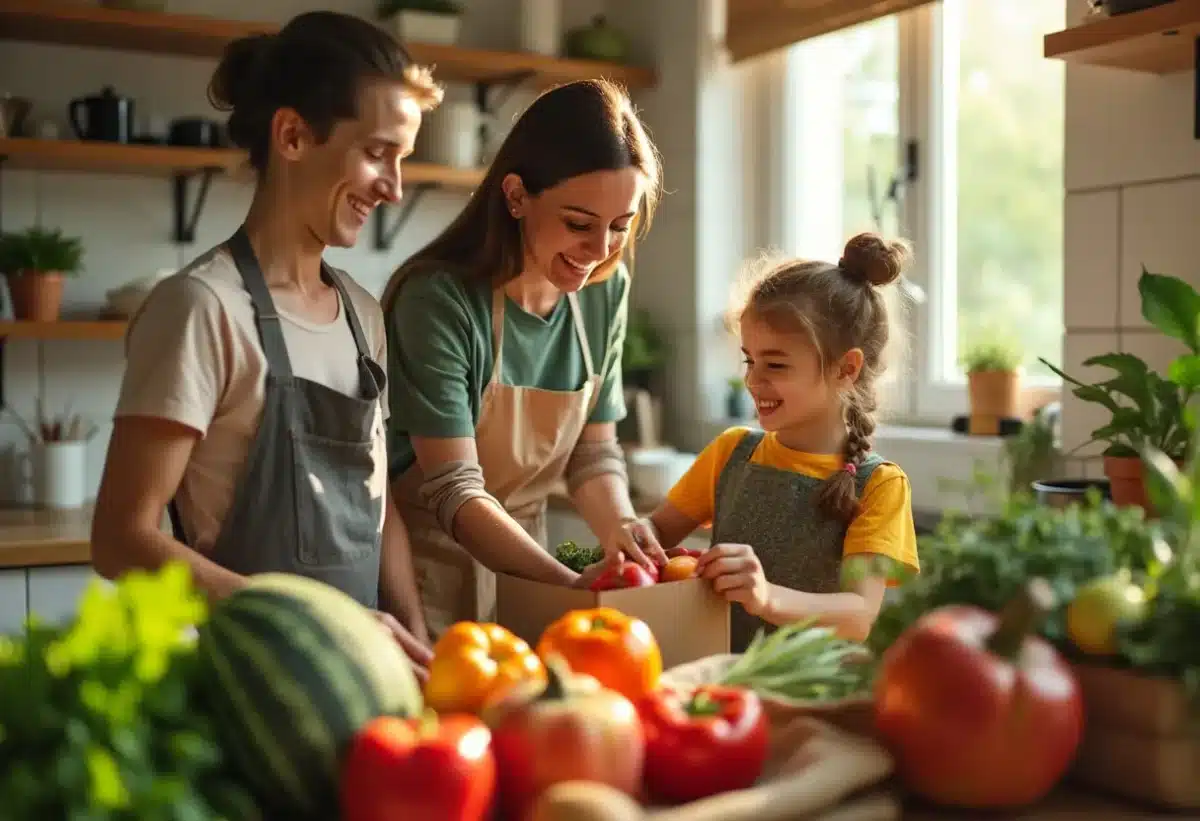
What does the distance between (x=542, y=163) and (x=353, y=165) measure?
1.05ft

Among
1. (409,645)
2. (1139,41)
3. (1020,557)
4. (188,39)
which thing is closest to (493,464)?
(409,645)

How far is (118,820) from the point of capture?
2.22ft

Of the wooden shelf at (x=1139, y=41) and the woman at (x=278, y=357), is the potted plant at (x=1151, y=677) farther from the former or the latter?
the wooden shelf at (x=1139, y=41)

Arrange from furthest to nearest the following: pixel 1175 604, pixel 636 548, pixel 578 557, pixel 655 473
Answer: pixel 655 473, pixel 578 557, pixel 636 548, pixel 1175 604

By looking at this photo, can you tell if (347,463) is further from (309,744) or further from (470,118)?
(470,118)

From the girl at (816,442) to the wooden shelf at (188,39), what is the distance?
162cm

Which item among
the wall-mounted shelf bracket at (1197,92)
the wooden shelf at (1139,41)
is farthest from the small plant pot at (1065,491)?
the wooden shelf at (1139,41)

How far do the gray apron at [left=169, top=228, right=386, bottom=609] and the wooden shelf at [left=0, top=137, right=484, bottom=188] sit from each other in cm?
158

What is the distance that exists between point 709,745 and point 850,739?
0.12m

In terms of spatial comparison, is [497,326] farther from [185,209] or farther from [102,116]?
[185,209]

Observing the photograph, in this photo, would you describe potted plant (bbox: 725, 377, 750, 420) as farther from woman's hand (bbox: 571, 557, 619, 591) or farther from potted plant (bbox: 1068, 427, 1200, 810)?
potted plant (bbox: 1068, 427, 1200, 810)

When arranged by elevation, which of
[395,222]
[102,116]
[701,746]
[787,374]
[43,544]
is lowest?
[43,544]

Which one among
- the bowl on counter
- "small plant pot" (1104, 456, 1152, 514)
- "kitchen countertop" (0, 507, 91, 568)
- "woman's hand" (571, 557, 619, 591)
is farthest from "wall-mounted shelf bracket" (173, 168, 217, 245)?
"small plant pot" (1104, 456, 1152, 514)

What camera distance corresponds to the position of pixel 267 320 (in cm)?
138
